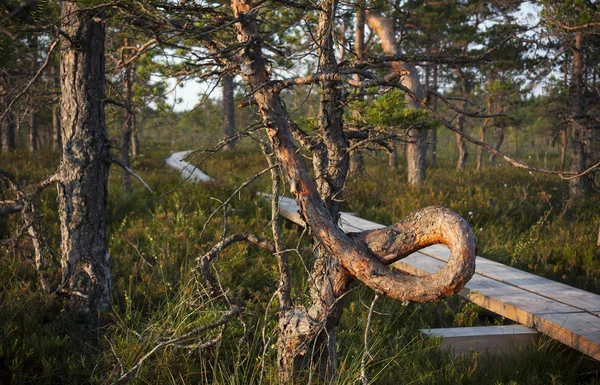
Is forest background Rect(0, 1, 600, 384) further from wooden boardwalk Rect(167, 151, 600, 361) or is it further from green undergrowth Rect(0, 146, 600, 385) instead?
wooden boardwalk Rect(167, 151, 600, 361)

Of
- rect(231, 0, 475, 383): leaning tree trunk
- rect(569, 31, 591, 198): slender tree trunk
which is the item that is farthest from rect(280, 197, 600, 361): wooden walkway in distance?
rect(569, 31, 591, 198): slender tree trunk

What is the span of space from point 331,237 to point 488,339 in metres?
2.66

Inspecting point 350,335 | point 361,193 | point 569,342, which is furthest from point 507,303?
point 361,193

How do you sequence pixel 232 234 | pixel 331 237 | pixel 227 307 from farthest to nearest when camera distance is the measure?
pixel 232 234 → pixel 227 307 → pixel 331 237

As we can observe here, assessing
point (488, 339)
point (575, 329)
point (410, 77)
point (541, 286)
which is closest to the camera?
point (575, 329)

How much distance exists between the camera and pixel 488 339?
4.22 m

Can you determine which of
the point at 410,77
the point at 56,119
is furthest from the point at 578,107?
the point at 56,119

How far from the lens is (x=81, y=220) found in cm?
435

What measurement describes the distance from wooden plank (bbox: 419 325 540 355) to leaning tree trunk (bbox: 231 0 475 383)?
69.5 inches

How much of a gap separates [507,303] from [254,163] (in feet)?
44.2

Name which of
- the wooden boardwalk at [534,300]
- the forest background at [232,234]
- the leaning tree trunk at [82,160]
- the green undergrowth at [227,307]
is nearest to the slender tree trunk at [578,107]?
the forest background at [232,234]

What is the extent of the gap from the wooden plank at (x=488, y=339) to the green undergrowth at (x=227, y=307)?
132 millimetres

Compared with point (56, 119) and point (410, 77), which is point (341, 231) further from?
point (56, 119)

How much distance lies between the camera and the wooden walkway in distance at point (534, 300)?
380 cm
